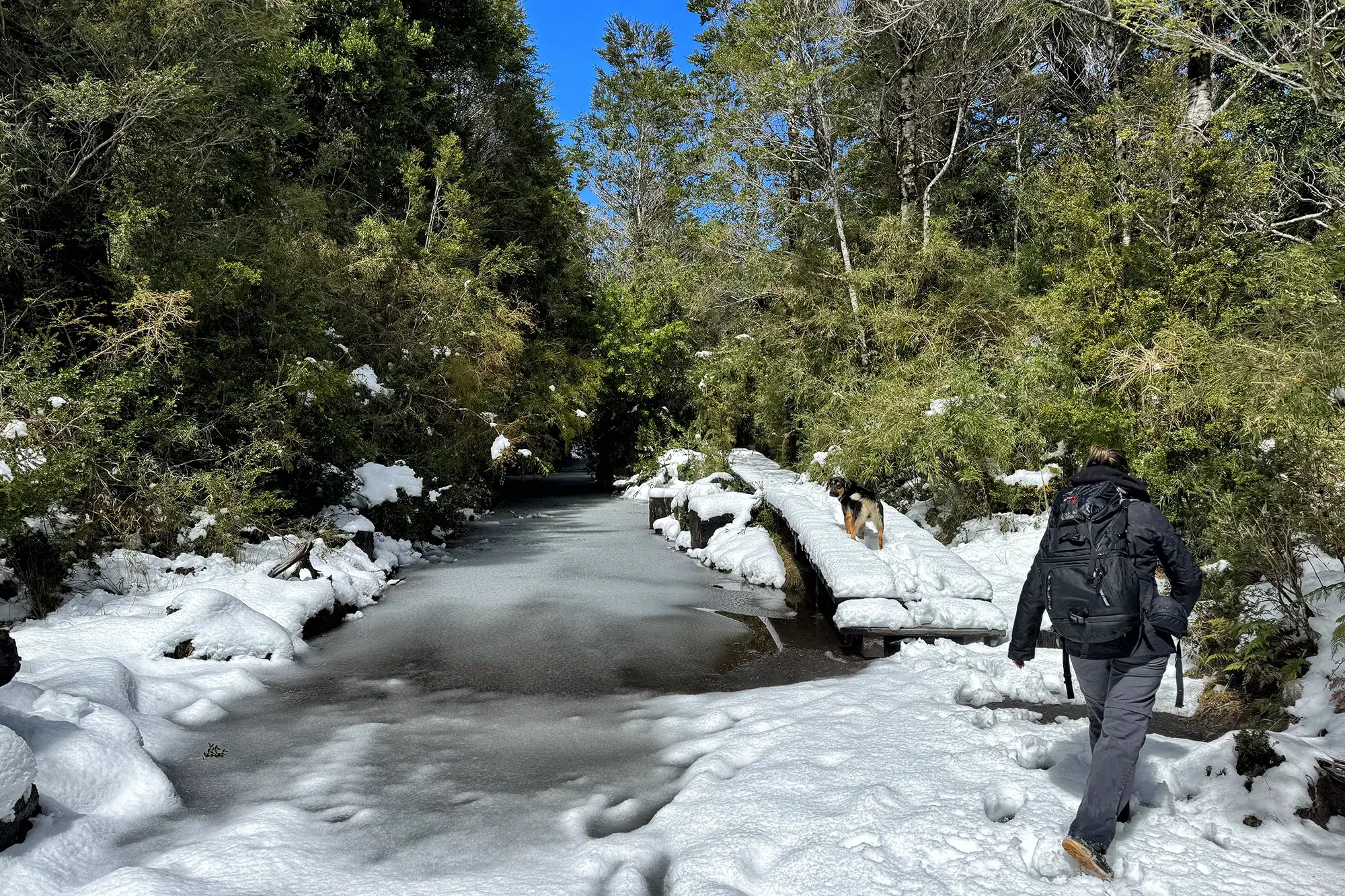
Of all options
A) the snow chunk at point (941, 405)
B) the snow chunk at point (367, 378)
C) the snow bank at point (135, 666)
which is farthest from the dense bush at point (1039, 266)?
the snow chunk at point (367, 378)

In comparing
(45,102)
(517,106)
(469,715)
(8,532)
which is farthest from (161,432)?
(517,106)

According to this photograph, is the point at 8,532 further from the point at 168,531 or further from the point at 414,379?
the point at 414,379

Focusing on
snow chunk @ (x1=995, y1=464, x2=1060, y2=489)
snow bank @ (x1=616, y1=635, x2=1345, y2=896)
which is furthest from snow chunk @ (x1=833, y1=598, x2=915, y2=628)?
snow chunk @ (x1=995, y1=464, x2=1060, y2=489)

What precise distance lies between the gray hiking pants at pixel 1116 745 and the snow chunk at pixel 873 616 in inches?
141

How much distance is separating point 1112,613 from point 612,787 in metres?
2.56

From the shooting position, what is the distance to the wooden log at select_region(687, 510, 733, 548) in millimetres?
12859

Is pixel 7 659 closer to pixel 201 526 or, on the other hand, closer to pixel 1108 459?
pixel 1108 459

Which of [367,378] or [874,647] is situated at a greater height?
[367,378]

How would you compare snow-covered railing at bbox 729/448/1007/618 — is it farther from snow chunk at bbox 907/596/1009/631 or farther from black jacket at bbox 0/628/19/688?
black jacket at bbox 0/628/19/688

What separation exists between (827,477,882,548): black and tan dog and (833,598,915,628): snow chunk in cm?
193

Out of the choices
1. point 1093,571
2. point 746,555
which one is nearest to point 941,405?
point 746,555

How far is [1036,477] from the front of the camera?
32.1ft

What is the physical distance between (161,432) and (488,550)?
573 cm

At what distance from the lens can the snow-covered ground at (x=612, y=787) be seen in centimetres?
318
